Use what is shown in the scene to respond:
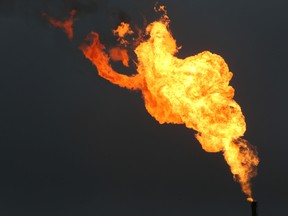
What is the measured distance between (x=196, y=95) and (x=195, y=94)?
2.8 inches

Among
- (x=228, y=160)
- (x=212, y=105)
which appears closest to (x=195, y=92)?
(x=212, y=105)

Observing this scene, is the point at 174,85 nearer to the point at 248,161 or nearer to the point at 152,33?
the point at 152,33

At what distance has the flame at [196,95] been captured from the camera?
39.0 m

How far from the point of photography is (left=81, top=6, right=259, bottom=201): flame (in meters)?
39.0

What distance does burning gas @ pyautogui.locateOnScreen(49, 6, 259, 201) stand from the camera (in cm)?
3897

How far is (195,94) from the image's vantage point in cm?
3919

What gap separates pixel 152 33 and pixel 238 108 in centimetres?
589

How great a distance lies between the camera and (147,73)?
40.1 meters

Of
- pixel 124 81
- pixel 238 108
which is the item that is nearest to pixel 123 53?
pixel 124 81

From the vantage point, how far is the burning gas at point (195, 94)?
39.0 m

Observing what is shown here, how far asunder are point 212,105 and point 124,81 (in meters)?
5.15

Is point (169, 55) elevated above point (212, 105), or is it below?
above

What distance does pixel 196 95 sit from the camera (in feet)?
129

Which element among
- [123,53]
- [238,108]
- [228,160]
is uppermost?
[123,53]
